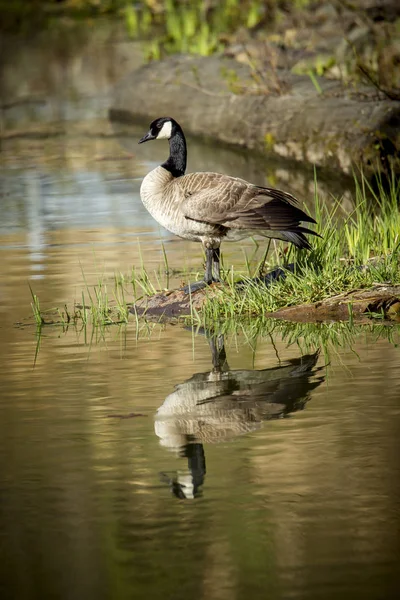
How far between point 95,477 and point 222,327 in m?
3.65

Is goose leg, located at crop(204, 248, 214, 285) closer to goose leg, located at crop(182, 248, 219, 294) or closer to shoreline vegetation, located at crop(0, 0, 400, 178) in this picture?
goose leg, located at crop(182, 248, 219, 294)

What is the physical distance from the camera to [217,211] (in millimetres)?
9938

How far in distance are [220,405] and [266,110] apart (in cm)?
1447

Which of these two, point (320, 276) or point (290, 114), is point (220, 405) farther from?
point (290, 114)

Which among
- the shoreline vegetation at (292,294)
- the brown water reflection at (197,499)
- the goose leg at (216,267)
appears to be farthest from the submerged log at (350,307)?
the brown water reflection at (197,499)

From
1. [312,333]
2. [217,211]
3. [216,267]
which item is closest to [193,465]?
[312,333]

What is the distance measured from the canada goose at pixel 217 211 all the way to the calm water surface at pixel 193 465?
Answer: 96 cm

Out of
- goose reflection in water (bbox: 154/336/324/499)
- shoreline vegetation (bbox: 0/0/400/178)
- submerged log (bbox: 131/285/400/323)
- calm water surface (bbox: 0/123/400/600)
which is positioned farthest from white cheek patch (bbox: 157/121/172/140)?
shoreline vegetation (bbox: 0/0/400/178)

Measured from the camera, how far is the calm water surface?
4.72 m

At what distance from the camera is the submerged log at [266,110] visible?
706 inches

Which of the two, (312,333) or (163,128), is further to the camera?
(163,128)

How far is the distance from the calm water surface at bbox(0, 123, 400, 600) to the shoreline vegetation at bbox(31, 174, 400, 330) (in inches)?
13.8

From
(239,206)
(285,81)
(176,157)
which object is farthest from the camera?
(285,81)

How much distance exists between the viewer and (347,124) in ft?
60.9
